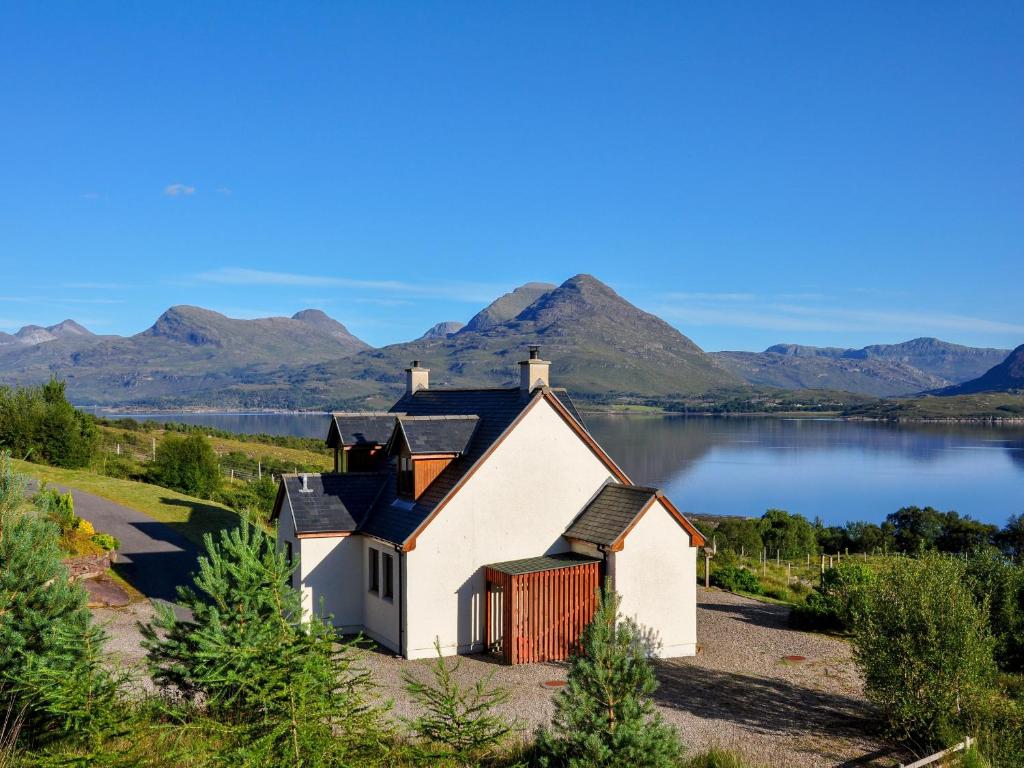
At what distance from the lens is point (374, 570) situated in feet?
Answer: 64.2

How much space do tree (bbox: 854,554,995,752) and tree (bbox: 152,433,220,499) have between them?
107 feet

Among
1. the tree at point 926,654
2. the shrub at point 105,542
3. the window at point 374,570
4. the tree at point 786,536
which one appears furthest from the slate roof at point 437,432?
the tree at point 786,536

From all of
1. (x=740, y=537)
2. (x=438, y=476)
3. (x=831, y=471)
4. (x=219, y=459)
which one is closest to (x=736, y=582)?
(x=438, y=476)

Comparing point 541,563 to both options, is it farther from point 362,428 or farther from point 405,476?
point 362,428

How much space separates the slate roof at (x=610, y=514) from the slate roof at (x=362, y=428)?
642cm

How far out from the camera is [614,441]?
6058 inches

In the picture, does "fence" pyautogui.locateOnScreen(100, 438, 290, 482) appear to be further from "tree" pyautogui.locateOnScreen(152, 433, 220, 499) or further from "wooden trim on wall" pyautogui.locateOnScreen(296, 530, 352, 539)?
"wooden trim on wall" pyautogui.locateOnScreen(296, 530, 352, 539)

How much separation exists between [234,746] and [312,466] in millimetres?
50945

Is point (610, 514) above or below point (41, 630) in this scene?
below

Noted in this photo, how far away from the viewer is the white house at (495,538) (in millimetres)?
17969

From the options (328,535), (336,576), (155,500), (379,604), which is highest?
(328,535)

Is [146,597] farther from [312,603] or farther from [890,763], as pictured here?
[890,763]

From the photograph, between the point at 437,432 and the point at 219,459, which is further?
the point at 219,459

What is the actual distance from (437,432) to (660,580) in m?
6.50
